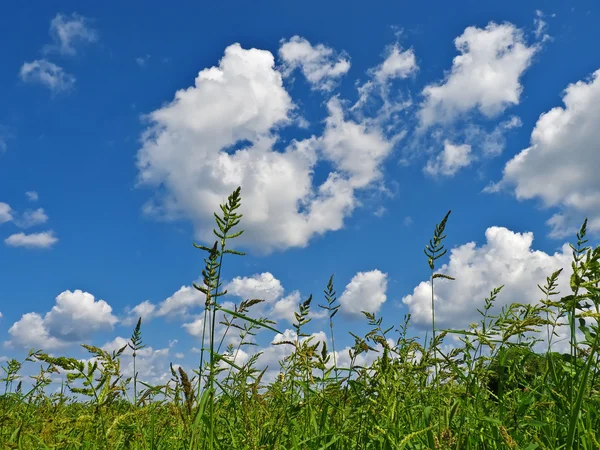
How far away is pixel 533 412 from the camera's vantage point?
4.55 metres

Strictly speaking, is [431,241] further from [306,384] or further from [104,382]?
[104,382]

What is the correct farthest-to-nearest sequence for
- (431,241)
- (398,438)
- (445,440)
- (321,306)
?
(321,306) → (431,241) → (398,438) → (445,440)

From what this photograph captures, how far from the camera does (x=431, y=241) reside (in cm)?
409

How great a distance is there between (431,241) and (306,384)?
5.20 ft

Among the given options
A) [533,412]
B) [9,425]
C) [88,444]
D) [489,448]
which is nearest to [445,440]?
[489,448]

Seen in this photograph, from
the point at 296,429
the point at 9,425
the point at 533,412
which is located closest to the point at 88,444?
the point at 296,429

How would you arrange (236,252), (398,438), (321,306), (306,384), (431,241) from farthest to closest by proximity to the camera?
(321,306), (306,384), (431,241), (398,438), (236,252)

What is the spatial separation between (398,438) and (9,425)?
4397mm

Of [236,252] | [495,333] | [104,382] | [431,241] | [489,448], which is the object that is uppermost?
[431,241]

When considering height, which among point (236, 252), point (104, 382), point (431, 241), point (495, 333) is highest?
point (431, 241)

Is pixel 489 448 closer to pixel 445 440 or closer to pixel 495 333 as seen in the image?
pixel 495 333

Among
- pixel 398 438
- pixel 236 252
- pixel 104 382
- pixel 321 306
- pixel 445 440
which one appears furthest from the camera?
pixel 321 306

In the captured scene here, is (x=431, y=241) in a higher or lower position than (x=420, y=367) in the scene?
higher

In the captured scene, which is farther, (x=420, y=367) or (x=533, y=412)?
(x=533, y=412)
